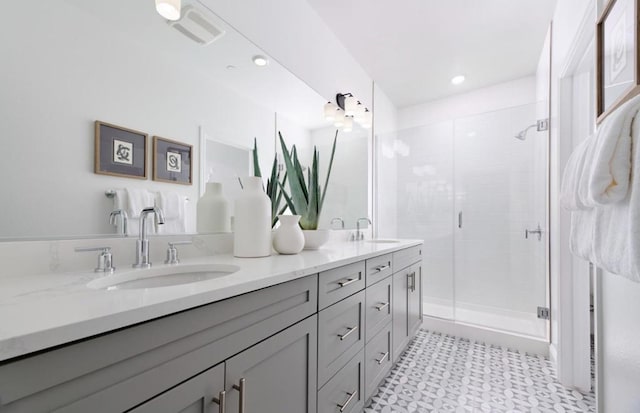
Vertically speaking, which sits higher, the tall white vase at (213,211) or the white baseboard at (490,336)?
the tall white vase at (213,211)

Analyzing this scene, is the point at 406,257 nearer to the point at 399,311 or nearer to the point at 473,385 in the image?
the point at 399,311

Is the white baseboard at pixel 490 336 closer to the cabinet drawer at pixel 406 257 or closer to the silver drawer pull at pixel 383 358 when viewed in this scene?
the cabinet drawer at pixel 406 257

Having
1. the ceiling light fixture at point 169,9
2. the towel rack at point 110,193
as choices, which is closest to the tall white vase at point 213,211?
the towel rack at point 110,193

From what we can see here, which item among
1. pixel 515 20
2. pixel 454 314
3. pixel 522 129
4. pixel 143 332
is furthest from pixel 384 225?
pixel 143 332

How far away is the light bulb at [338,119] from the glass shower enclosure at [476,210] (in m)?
0.83

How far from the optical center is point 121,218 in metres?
0.95

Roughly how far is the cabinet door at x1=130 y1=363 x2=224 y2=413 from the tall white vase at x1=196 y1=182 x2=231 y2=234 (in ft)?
2.32

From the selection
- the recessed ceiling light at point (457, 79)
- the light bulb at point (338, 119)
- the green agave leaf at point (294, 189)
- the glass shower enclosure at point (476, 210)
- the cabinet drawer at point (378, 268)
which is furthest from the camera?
the recessed ceiling light at point (457, 79)

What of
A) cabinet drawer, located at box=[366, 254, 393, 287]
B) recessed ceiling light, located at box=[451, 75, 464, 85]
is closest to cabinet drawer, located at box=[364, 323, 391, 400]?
cabinet drawer, located at box=[366, 254, 393, 287]

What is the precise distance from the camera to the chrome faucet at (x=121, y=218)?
3.05 feet

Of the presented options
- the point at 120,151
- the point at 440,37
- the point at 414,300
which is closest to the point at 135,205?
the point at 120,151

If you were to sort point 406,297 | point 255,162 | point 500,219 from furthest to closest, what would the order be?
1. point 500,219
2. point 406,297
3. point 255,162

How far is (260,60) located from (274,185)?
68 cm

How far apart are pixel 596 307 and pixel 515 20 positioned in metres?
2.00
